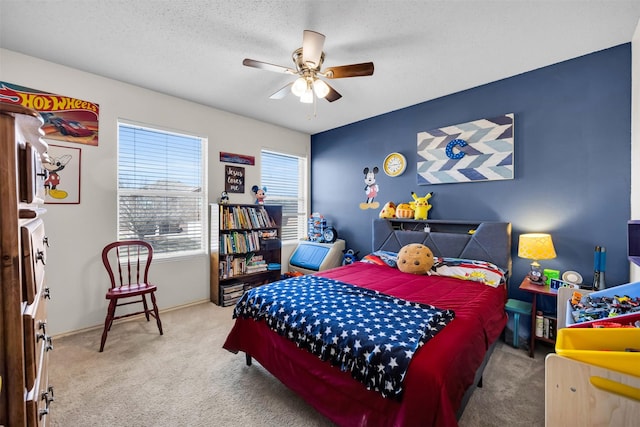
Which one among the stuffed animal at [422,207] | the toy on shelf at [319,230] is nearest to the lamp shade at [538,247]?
the stuffed animal at [422,207]

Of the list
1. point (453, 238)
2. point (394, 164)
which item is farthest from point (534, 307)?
point (394, 164)

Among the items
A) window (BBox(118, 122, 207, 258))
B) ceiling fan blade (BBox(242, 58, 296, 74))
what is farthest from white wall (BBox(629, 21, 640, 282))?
window (BBox(118, 122, 207, 258))

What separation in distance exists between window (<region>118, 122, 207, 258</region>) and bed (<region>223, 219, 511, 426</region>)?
1.87 meters

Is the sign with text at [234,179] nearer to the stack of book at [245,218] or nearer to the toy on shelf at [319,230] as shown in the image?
the stack of book at [245,218]

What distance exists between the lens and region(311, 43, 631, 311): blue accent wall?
231 centimetres

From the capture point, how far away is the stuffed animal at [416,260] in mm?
2818

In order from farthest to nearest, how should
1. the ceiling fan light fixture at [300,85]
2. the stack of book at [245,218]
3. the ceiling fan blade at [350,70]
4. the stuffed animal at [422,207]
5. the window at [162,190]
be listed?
1. the stack of book at [245,218]
2. the stuffed animal at [422,207]
3. the window at [162,190]
4. the ceiling fan light fixture at [300,85]
5. the ceiling fan blade at [350,70]

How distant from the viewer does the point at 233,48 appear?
92.7 inches

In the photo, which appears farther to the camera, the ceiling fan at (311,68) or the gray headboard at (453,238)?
the gray headboard at (453,238)

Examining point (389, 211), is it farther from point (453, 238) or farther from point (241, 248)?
point (241, 248)

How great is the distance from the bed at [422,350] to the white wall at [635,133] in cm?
86

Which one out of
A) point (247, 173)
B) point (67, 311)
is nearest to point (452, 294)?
point (247, 173)

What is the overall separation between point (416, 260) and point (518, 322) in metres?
1.07

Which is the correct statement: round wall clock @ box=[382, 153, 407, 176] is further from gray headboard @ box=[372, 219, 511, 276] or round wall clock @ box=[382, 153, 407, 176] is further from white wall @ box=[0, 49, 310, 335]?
white wall @ box=[0, 49, 310, 335]
